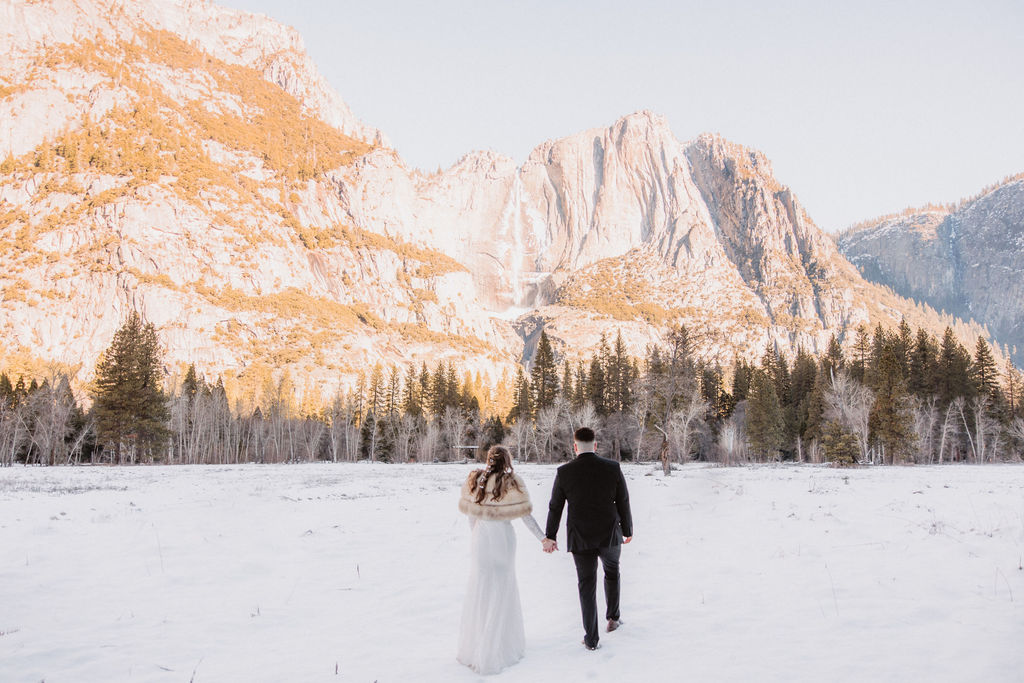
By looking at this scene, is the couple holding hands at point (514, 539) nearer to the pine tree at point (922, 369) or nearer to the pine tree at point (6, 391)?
the pine tree at point (922, 369)

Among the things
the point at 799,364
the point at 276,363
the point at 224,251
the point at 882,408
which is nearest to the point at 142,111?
the point at 224,251

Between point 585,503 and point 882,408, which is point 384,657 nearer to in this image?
point 585,503

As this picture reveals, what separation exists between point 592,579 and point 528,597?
2.82 m

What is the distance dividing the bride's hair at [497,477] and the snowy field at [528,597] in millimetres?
1777

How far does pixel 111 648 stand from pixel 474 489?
4.47 m

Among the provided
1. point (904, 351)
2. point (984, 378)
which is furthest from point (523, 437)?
point (984, 378)

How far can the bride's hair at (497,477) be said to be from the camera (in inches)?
250

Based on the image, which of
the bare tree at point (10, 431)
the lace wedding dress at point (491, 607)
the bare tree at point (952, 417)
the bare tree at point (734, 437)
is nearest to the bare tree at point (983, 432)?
the bare tree at point (952, 417)

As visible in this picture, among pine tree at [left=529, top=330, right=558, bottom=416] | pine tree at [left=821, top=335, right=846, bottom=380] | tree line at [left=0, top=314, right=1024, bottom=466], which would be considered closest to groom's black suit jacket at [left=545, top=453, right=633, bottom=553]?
tree line at [left=0, top=314, right=1024, bottom=466]

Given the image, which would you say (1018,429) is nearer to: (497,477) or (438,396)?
(497,477)

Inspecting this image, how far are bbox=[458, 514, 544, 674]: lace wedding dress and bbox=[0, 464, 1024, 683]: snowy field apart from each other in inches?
7.3

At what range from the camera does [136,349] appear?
5638 centimetres

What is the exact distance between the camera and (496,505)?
20.6ft

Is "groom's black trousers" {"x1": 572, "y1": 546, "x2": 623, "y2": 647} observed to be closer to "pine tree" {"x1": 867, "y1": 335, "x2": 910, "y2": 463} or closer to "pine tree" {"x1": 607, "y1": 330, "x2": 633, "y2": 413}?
"pine tree" {"x1": 867, "y1": 335, "x2": 910, "y2": 463}
